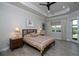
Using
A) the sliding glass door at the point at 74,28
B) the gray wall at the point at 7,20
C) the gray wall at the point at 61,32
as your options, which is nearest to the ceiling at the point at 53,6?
the gray wall at the point at 7,20

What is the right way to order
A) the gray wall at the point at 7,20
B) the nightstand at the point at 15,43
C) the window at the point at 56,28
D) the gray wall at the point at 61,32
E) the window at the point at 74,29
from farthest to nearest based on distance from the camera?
the window at the point at 56,28, the gray wall at the point at 61,32, the window at the point at 74,29, the nightstand at the point at 15,43, the gray wall at the point at 7,20

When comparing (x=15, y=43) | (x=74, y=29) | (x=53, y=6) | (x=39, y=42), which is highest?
(x=53, y=6)

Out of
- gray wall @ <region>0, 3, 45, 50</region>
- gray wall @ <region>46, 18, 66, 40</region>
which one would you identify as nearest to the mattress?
gray wall @ <region>0, 3, 45, 50</region>

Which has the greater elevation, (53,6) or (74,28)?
(53,6)

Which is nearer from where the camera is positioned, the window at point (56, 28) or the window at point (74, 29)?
the window at point (74, 29)

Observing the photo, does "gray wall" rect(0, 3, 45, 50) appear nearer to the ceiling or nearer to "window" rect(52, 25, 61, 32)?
the ceiling

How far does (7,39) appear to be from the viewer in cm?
343

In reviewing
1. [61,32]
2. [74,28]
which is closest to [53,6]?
[74,28]

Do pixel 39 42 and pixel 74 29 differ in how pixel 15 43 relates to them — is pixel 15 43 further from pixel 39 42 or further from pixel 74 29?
pixel 74 29

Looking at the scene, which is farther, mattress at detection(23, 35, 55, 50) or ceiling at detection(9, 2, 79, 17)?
ceiling at detection(9, 2, 79, 17)

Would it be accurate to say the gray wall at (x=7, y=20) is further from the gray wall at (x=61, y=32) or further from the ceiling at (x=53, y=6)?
the gray wall at (x=61, y=32)

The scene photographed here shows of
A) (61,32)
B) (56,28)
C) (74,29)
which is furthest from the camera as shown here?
(56,28)

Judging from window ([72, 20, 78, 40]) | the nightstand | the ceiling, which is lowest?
the nightstand

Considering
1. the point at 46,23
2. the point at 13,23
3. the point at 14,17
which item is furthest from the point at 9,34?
the point at 46,23
